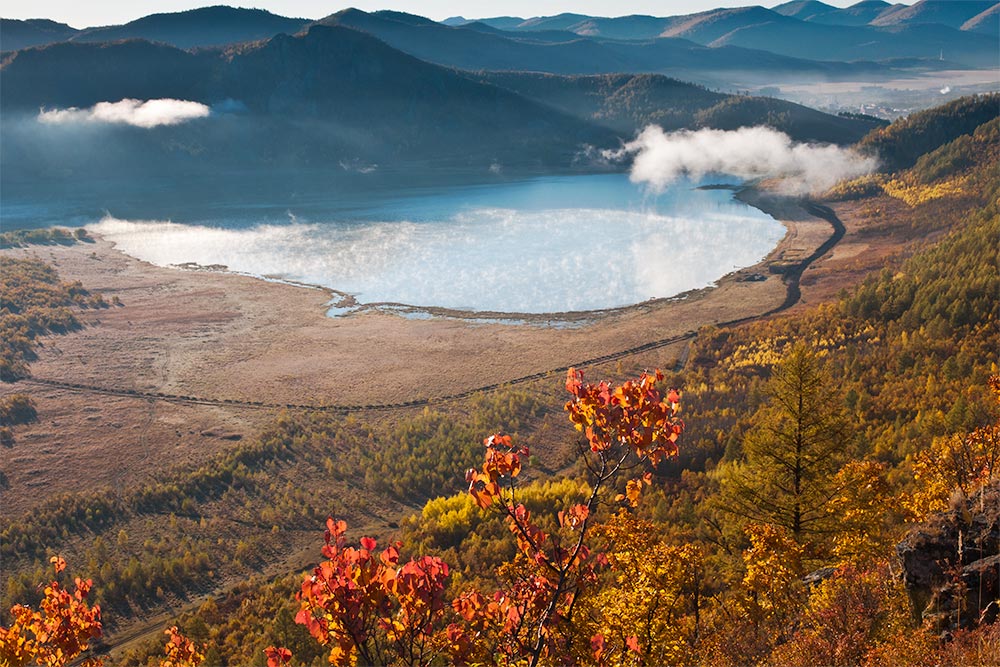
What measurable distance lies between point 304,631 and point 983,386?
90.5 ft

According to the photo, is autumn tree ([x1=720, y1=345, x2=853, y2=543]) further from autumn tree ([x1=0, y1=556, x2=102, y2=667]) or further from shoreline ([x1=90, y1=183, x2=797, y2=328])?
shoreline ([x1=90, y1=183, x2=797, y2=328])

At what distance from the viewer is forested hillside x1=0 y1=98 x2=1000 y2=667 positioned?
19.1 feet

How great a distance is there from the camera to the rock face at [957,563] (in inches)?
350

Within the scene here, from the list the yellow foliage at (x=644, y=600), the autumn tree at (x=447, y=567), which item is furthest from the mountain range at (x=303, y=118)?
the autumn tree at (x=447, y=567)

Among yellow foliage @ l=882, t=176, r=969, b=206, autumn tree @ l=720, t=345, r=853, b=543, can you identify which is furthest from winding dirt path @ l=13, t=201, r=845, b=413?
yellow foliage @ l=882, t=176, r=969, b=206

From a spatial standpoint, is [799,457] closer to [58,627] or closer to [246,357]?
[58,627]

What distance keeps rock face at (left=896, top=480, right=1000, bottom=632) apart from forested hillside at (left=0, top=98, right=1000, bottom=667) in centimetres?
5

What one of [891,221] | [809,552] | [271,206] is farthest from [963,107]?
[809,552]

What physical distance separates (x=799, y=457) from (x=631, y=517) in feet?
23.9

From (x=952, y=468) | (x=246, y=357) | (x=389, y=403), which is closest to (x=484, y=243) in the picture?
(x=246, y=357)

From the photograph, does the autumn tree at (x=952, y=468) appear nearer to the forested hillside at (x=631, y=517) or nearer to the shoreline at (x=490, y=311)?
the forested hillside at (x=631, y=517)

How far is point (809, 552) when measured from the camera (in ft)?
54.0

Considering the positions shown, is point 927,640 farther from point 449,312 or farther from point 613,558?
point 449,312

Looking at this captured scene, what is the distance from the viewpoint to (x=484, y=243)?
3327 inches
